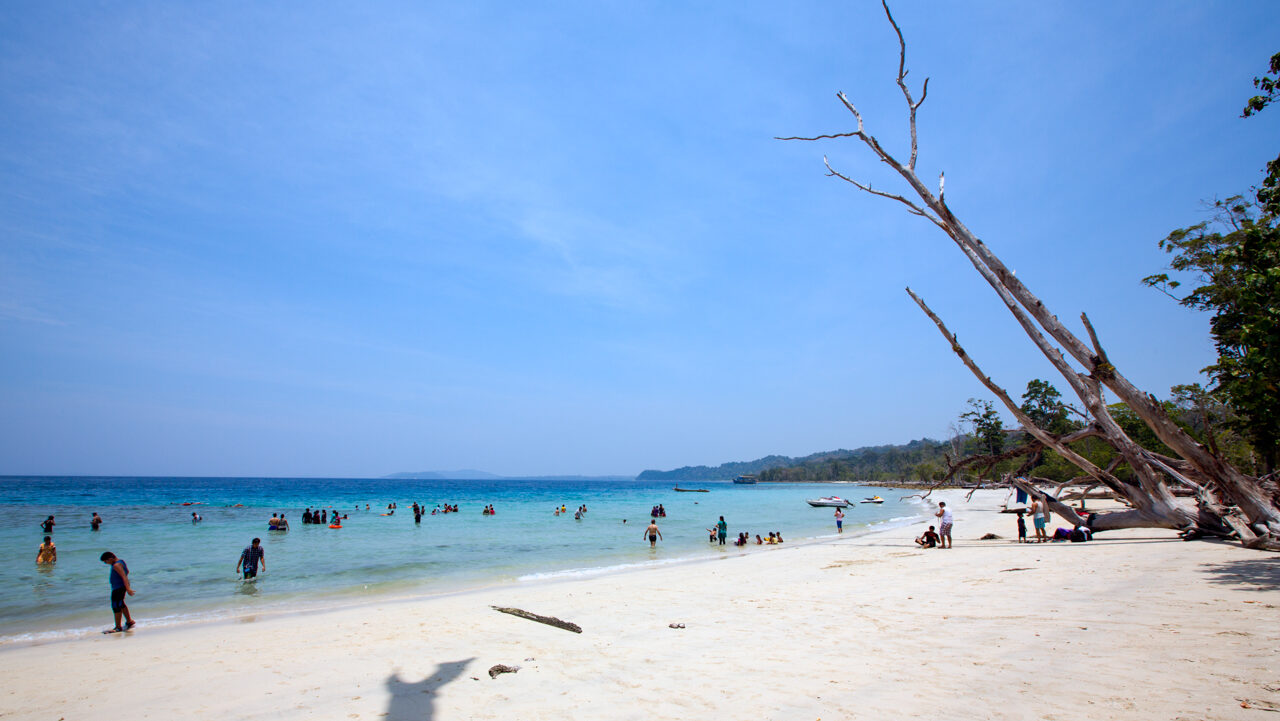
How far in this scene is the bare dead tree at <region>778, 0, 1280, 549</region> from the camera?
8.17m

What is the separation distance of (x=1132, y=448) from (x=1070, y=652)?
10028 millimetres

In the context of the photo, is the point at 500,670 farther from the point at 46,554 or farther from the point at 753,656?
the point at 46,554

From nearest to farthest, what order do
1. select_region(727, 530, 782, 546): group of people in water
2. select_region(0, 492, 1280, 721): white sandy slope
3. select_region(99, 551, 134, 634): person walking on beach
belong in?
select_region(0, 492, 1280, 721): white sandy slope
select_region(99, 551, 134, 634): person walking on beach
select_region(727, 530, 782, 546): group of people in water

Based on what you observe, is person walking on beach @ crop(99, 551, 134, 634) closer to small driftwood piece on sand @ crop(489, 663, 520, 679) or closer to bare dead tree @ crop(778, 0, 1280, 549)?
small driftwood piece on sand @ crop(489, 663, 520, 679)

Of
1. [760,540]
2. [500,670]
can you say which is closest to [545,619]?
[500,670]

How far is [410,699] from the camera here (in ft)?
18.8

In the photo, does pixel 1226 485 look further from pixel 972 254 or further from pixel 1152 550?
pixel 972 254

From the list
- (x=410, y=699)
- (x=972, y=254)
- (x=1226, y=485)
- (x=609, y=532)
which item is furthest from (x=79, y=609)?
(x=1226, y=485)

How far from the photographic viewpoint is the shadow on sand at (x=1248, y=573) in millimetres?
8398

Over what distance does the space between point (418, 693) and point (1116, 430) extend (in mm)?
14103

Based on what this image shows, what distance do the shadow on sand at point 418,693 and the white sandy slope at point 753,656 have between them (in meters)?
0.04

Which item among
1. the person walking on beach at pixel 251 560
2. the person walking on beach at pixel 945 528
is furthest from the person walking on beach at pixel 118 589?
the person walking on beach at pixel 945 528

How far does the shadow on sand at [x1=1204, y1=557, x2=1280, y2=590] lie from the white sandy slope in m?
0.06

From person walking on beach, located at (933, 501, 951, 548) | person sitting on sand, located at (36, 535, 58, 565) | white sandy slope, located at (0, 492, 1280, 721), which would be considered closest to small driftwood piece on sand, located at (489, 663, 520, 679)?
white sandy slope, located at (0, 492, 1280, 721)
